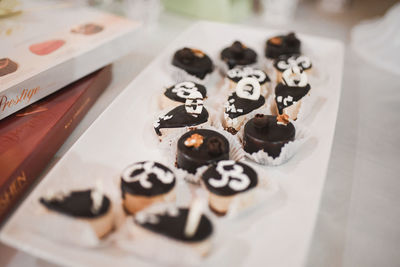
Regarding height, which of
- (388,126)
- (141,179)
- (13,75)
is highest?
(13,75)

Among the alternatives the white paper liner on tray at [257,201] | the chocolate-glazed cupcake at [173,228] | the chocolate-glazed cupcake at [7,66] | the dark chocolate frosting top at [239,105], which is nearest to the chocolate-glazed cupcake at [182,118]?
the dark chocolate frosting top at [239,105]

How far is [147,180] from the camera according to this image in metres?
1.13

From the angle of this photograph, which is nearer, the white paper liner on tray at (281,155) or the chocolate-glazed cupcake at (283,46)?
the white paper liner on tray at (281,155)

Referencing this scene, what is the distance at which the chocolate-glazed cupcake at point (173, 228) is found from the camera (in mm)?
938

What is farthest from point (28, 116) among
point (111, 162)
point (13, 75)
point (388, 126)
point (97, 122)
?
point (388, 126)

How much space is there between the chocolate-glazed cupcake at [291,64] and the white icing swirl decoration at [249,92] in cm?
25

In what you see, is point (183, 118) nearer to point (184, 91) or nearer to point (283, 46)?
point (184, 91)

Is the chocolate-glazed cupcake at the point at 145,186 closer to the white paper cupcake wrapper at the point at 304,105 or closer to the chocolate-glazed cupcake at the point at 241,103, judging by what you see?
the chocolate-glazed cupcake at the point at 241,103

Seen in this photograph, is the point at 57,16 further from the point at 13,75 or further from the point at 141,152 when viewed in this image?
the point at 141,152

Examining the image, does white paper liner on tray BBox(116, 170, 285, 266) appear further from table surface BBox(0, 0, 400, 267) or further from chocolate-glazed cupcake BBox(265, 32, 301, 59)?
chocolate-glazed cupcake BBox(265, 32, 301, 59)

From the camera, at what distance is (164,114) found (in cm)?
152

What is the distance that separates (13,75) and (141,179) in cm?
74

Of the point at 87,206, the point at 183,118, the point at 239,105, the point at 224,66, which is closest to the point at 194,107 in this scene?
the point at 183,118

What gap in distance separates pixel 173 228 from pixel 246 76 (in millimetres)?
966
